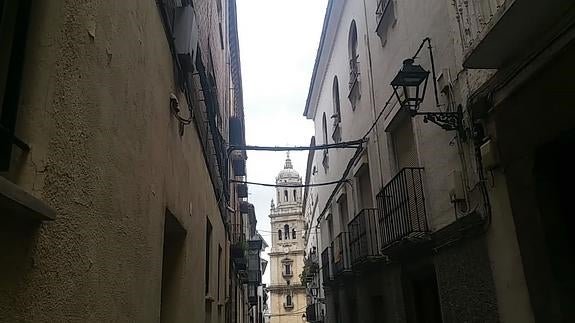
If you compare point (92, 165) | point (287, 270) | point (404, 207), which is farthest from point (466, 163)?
point (287, 270)

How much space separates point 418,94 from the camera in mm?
6207

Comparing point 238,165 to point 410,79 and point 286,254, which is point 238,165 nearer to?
point 410,79

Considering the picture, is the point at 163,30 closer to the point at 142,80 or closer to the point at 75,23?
the point at 142,80

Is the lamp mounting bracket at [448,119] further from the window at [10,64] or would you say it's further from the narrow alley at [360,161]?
the window at [10,64]

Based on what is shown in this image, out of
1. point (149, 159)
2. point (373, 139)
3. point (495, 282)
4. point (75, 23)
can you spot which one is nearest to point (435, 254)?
point (495, 282)

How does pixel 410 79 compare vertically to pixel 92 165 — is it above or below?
above

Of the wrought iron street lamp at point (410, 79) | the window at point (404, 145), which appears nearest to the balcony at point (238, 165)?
the window at point (404, 145)

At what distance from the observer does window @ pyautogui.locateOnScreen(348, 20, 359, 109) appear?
11.3m

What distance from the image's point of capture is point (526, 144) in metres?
4.36

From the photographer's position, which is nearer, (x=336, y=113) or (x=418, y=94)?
(x=418, y=94)

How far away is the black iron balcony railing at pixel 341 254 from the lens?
12227mm

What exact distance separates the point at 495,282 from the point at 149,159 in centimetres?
373

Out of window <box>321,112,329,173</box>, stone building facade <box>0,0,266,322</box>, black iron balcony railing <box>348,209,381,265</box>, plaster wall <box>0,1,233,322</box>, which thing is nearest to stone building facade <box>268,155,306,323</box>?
window <box>321,112,329,173</box>

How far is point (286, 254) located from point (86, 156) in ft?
198
